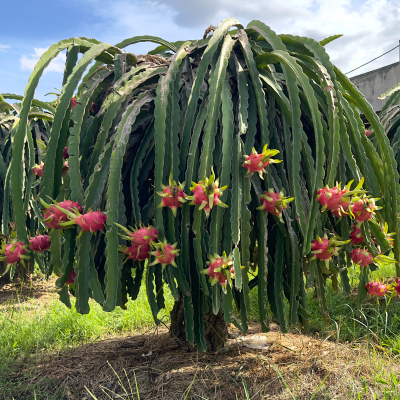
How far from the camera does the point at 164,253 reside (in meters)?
1.38

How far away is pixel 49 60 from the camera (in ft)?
5.54

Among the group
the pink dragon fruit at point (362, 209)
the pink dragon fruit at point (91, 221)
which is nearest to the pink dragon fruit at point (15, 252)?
the pink dragon fruit at point (91, 221)

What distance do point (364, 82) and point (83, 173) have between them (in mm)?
10014

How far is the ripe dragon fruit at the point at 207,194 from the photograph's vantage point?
1.28 meters

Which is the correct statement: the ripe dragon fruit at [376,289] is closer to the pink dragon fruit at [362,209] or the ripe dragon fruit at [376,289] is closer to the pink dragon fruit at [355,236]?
the pink dragon fruit at [355,236]

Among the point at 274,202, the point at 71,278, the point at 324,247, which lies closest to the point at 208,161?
the point at 274,202

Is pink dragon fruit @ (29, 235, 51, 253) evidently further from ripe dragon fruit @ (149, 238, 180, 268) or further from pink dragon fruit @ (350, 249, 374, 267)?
pink dragon fruit @ (350, 249, 374, 267)

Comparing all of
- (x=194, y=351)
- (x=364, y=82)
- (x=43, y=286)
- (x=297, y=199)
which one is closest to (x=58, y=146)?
(x=297, y=199)

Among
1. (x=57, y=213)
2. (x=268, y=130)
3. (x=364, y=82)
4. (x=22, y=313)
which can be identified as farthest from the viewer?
(x=364, y=82)

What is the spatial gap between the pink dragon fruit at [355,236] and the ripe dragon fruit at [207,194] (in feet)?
2.32

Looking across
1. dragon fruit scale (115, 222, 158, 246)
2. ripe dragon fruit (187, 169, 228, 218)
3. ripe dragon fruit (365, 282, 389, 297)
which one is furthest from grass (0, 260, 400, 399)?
ripe dragon fruit (187, 169, 228, 218)

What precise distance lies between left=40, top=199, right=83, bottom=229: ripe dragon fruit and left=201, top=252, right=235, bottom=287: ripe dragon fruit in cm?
53

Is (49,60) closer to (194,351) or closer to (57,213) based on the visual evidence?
(57,213)

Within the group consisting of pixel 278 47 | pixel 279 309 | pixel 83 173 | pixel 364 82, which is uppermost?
pixel 364 82
